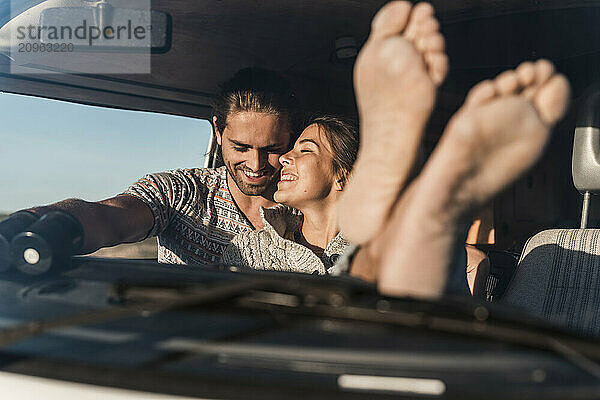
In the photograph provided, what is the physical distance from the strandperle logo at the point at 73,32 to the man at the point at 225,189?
1.34 feet

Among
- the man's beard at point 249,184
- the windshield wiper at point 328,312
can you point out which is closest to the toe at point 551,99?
the windshield wiper at point 328,312

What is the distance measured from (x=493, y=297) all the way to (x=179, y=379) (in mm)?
1350

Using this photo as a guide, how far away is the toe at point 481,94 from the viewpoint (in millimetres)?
1105

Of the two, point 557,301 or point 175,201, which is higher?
point 175,201

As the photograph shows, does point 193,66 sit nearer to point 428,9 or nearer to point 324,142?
point 324,142

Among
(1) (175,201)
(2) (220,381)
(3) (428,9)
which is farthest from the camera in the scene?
(1) (175,201)

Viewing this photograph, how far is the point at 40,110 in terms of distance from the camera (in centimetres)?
163

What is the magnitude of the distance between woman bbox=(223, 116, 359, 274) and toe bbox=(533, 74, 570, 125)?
734 millimetres

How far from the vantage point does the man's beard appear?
214cm

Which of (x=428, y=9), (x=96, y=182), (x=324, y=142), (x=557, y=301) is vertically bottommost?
(x=557, y=301)

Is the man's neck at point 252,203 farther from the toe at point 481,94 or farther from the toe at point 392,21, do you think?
the toe at point 481,94

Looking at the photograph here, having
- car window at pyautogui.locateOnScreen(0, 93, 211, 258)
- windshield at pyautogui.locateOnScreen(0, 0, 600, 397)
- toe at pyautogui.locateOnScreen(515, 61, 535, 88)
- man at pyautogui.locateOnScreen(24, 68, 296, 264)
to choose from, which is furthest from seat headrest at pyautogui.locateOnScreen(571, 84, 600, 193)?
car window at pyautogui.locateOnScreen(0, 93, 211, 258)

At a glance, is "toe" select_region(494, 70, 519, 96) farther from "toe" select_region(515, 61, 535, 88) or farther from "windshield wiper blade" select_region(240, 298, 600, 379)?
"windshield wiper blade" select_region(240, 298, 600, 379)

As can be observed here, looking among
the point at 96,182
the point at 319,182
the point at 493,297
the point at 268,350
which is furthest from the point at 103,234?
the point at 493,297
